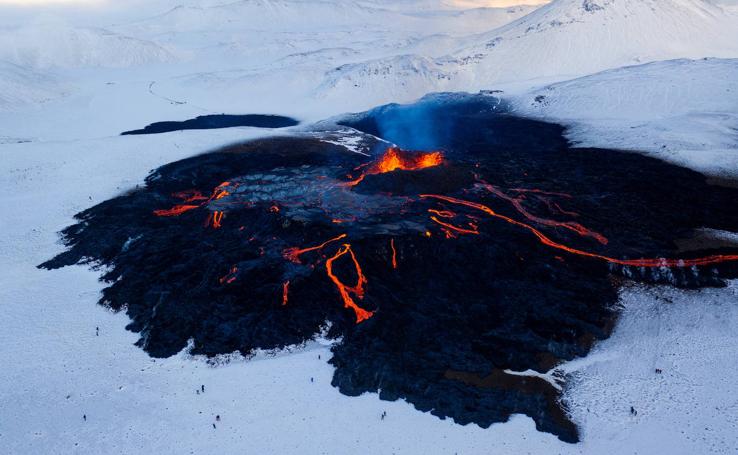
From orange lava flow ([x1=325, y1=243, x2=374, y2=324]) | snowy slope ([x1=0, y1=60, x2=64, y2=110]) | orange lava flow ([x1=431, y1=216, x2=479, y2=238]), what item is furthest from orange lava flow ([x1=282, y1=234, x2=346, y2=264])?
snowy slope ([x1=0, y1=60, x2=64, y2=110])

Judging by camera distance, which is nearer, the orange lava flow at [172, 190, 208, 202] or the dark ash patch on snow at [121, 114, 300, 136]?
the orange lava flow at [172, 190, 208, 202]

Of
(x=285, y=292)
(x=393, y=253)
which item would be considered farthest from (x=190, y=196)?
(x=393, y=253)

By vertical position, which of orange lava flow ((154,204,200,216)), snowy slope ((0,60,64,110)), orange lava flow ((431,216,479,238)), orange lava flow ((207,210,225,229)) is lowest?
orange lava flow ((431,216,479,238))

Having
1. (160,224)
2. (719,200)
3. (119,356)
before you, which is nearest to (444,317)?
(119,356)

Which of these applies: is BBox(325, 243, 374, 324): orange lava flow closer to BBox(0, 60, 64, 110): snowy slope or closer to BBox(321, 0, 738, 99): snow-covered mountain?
BBox(321, 0, 738, 99): snow-covered mountain

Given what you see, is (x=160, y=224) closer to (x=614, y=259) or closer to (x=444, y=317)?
(x=444, y=317)

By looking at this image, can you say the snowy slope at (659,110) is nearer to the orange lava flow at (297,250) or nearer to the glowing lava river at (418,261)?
the glowing lava river at (418,261)

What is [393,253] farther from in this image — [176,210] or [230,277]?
[176,210]
